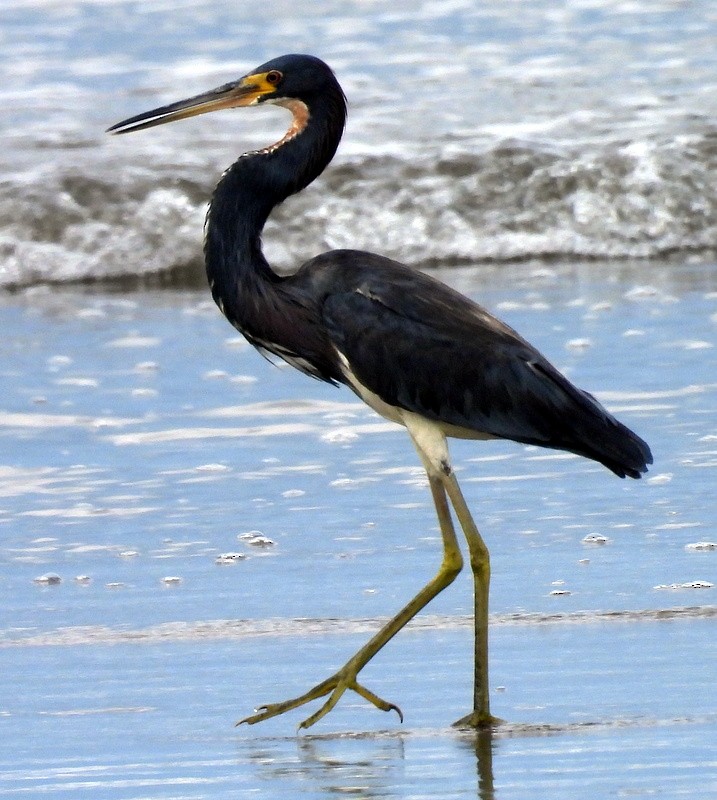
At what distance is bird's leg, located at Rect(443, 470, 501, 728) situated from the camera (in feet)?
13.2

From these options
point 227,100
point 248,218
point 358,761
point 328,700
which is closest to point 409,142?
point 227,100

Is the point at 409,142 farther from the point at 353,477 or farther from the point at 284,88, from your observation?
the point at 284,88

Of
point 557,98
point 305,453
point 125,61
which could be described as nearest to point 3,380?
point 305,453

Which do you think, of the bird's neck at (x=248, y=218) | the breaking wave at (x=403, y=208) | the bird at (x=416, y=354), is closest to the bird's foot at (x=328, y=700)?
the bird at (x=416, y=354)

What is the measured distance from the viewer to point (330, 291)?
15.0ft

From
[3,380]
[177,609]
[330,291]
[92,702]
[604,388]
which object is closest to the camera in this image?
[92,702]

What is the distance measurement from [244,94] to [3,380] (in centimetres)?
307

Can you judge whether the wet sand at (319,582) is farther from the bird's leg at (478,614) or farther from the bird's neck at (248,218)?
the bird's neck at (248,218)

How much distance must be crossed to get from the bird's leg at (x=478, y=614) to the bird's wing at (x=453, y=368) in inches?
8.5

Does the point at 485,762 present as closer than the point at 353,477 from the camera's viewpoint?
Yes

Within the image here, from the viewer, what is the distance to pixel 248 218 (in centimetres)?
475

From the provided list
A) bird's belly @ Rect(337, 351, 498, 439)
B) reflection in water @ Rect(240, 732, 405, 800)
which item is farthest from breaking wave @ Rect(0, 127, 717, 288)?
reflection in water @ Rect(240, 732, 405, 800)

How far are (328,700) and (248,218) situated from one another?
1.31 metres

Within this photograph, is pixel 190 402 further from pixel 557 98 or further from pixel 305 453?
pixel 557 98
